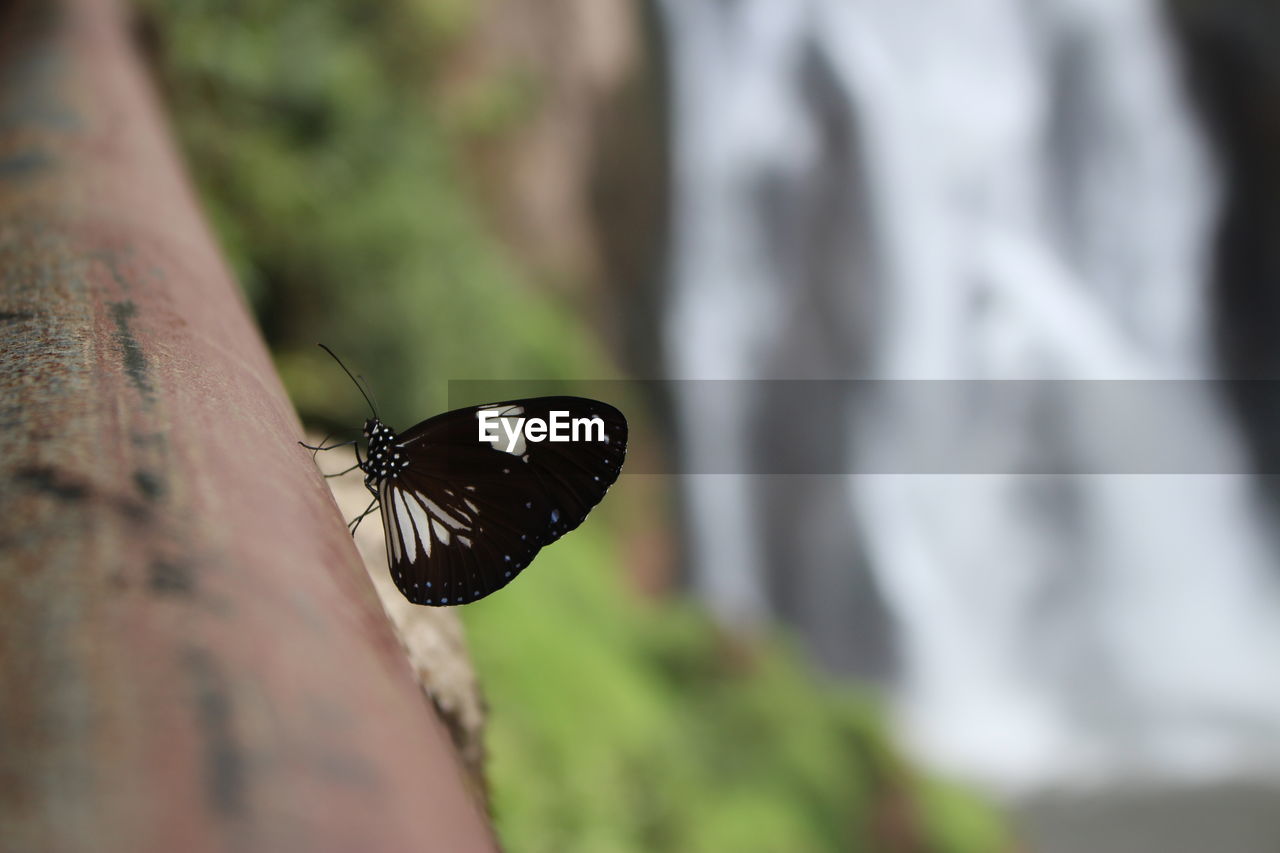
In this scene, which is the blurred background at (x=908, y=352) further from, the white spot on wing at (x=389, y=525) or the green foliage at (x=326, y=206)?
the white spot on wing at (x=389, y=525)

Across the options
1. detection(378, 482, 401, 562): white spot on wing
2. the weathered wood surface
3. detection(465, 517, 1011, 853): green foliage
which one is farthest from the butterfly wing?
detection(465, 517, 1011, 853): green foliage

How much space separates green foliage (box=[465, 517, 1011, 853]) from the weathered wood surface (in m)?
2.28

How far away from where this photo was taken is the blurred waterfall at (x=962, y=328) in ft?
31.2

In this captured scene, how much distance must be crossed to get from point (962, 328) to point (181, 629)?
10.5 meters

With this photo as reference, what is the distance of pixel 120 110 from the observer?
1214mm

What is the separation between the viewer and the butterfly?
3.40 ft

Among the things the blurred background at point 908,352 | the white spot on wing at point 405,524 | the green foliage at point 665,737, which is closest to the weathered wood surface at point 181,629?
the white spot on wing at point 405,524

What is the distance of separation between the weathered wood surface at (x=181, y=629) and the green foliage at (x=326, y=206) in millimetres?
2918

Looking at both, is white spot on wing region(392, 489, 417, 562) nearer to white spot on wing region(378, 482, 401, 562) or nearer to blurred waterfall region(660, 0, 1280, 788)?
white spot on wing region(378, 482, 401, 562)

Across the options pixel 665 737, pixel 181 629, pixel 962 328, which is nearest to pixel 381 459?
pixel 181 629

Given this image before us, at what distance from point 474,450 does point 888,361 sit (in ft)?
30.5

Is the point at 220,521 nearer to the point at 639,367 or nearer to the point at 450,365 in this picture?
the point at 450,365

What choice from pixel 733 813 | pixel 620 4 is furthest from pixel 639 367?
pixel 733 813

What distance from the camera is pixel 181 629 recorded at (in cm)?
29
